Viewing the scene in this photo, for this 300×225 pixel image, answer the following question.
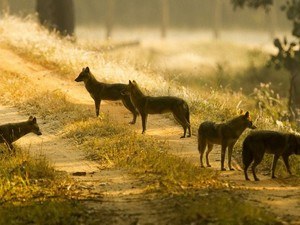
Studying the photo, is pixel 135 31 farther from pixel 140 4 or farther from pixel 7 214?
pixel 7 214

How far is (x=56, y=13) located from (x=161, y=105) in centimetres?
1495

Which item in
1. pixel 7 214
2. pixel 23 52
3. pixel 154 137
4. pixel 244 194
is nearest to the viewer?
pixel 7 214

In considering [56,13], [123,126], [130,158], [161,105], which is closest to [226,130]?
[130,158]

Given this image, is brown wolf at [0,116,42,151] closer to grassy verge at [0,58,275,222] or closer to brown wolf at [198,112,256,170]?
grassy verge at [0,58,275,222]

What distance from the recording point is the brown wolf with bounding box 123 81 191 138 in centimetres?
1393

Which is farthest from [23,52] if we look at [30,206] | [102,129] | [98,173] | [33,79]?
[30,206]

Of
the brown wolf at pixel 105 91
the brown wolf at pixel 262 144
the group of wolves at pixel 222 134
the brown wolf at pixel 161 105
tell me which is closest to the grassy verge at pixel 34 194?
the group of wolves at pixel 222 134

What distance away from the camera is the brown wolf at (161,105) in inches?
548

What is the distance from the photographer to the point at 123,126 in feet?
48.3

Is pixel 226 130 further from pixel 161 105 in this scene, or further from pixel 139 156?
pixel 161 105

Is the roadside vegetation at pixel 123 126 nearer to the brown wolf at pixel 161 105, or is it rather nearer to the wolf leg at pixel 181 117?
the brown wolf at pixel 161 105

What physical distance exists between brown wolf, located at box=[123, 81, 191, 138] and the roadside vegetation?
604 mm

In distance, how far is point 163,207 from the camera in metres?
9.48

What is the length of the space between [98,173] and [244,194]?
269 cm
